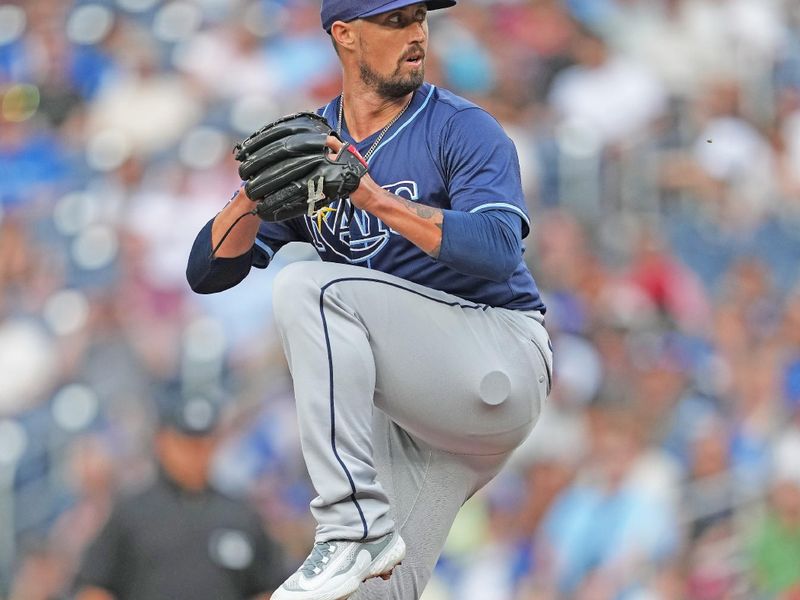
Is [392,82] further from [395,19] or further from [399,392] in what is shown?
[399,392]

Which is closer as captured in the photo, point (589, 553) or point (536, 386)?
point (536, 386)

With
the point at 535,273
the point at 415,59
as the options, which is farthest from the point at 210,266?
the point at 535,273

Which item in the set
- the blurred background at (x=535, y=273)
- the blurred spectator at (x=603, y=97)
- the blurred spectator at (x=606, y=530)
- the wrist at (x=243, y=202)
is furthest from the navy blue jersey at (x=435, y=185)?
the blurred spectator at (x=603, y=97)

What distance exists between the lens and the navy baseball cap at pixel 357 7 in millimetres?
3461

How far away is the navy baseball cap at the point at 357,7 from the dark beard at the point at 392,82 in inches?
5.3

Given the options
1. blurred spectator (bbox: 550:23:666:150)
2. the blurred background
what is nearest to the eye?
the blurred background

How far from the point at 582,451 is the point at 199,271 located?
12.5 ft

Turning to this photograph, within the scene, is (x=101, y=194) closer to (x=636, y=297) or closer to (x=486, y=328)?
(x=636, y=297)

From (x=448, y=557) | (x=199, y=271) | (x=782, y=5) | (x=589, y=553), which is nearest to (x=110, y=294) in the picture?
(x=448, y=557)

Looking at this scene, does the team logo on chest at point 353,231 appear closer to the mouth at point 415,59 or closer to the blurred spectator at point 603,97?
the mouth at point 415,59

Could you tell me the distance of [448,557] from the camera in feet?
22.8

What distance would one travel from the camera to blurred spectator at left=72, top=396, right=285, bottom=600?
17.5 ft

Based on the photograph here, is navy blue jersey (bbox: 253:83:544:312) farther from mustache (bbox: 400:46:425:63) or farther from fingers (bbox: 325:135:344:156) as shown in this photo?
fingers (bbox: 325:135:344:156)

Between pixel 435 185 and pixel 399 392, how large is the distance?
53 centimetres
